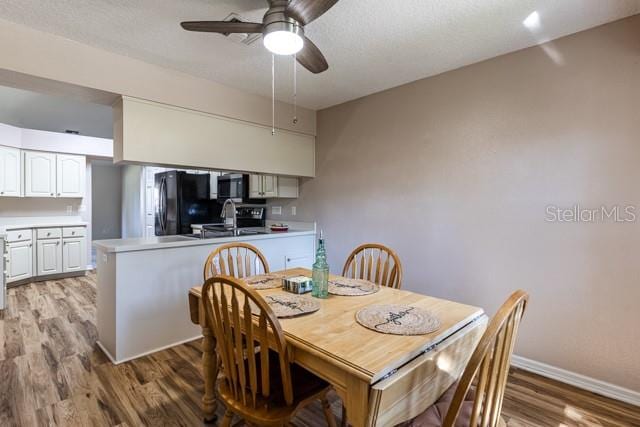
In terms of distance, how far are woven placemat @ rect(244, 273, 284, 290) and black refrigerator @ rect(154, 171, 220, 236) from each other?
124 inches

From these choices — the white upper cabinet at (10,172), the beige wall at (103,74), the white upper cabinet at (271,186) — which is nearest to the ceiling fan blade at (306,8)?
the beige wall at (103,74)

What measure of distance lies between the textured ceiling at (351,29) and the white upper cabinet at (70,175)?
3.88 m

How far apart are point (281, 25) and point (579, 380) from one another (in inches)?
112

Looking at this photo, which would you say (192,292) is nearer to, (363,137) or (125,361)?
(125,361)

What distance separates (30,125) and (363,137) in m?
5.57

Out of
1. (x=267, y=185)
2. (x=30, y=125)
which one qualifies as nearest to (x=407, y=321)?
(x=267, y=185)

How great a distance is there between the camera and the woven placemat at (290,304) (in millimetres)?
1476

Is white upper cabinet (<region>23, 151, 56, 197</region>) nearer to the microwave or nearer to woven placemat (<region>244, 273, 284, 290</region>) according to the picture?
the microwave

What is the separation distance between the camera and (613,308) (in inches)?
80.1

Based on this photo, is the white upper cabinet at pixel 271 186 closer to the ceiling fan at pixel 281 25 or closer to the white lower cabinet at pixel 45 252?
the ceiling fan at pixel 281 25

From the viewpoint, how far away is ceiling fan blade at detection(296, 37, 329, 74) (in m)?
1.78

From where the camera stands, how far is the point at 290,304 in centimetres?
A: 158

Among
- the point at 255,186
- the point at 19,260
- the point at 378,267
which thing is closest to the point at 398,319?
the point at 378,267

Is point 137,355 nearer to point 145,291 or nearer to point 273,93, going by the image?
point 145,291
